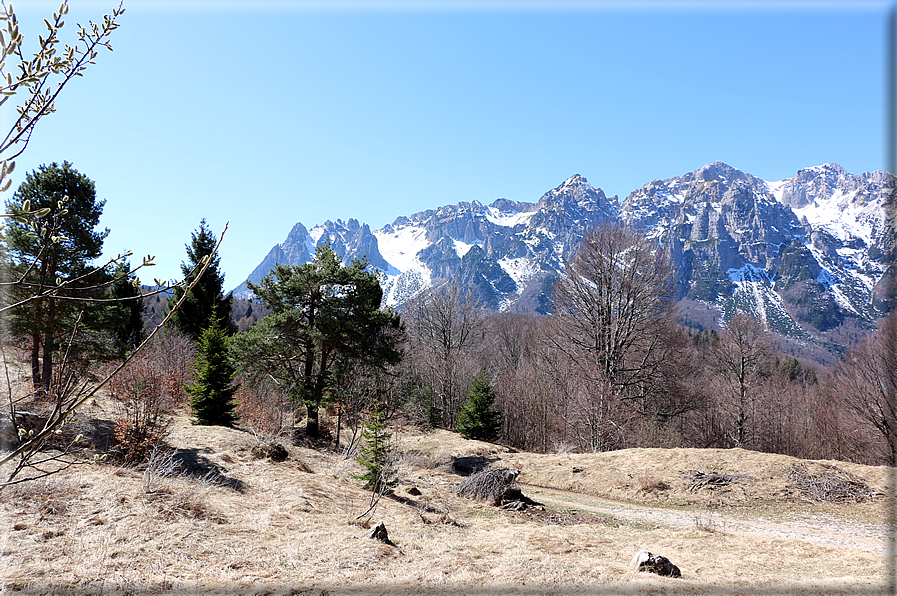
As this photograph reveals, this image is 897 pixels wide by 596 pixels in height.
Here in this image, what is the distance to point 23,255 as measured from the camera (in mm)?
11117

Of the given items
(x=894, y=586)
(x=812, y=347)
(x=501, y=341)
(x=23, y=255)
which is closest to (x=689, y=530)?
(x=894, y=586)

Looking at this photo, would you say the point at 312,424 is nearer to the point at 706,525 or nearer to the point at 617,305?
the point at 706,525

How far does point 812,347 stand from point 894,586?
23337 cm

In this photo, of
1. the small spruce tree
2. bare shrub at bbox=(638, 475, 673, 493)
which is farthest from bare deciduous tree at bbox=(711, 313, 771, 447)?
the small spruce tree

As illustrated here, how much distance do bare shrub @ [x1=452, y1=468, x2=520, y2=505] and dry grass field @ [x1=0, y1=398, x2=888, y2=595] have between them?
0.60 m

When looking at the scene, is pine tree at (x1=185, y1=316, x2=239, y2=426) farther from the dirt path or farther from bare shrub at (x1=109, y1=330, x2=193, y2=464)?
the dirt path

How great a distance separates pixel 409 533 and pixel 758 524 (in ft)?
27.2

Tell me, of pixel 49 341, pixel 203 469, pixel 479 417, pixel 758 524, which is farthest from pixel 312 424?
pixel 758 524

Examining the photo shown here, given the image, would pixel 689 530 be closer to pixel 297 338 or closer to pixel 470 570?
pixel 470 570

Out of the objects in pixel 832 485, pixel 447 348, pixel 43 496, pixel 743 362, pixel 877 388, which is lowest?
pixel 832 485

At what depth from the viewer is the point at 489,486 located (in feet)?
38.0

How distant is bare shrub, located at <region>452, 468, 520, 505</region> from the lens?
11.2m

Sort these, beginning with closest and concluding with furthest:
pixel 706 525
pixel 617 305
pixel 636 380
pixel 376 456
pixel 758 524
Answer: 1. pixel 706 525
2. pixel 758 524
3. pixel 376 456
4. pixel 617 305
5. pixel 636 380

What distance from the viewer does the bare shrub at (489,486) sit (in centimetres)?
1123
